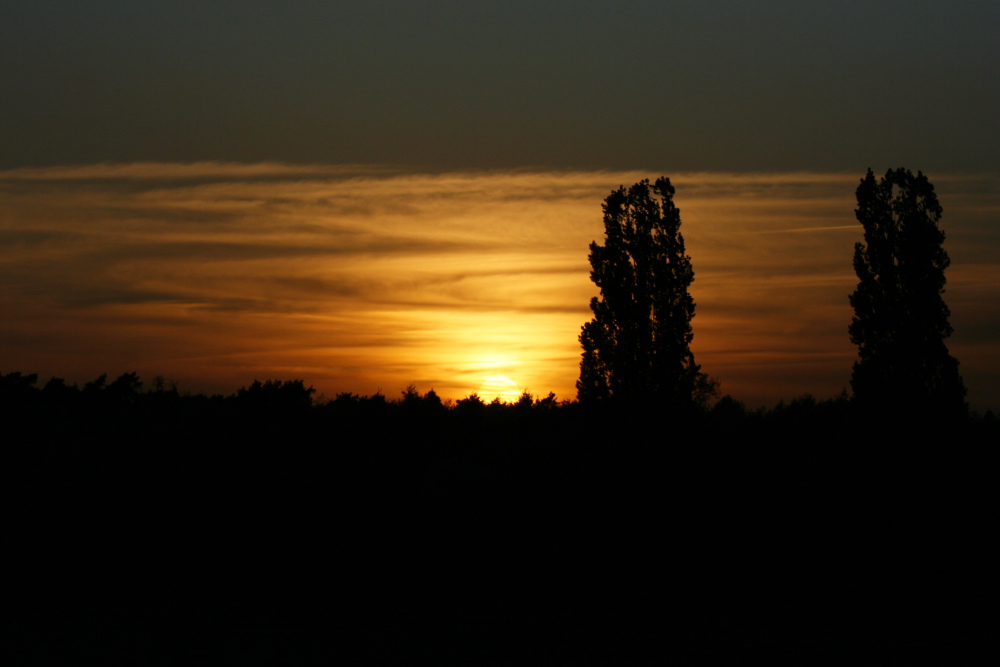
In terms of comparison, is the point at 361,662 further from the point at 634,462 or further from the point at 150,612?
the point at 634,462

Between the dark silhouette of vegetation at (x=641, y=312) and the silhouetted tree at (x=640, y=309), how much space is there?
0.09 ft

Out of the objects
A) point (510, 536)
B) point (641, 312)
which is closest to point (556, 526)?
point (510, 536)

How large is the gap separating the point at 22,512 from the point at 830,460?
18.8 metres

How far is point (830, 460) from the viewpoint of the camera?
947 inches

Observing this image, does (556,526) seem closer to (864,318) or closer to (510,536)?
(510,536)

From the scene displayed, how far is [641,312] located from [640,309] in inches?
3.6

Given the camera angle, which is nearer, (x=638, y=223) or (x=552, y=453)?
(x=552, y=453)

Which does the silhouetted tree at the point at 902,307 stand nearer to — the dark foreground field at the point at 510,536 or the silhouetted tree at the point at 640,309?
the dark foreground field at the point at 510,536

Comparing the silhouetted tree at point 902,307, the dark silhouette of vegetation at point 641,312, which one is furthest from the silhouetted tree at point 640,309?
the silhouetted tree at point 902,307

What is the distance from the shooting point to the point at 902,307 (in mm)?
21891

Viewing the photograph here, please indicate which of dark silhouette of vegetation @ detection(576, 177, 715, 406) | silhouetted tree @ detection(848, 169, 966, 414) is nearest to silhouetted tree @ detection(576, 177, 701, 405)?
dark silhouette of vegetation @ detection(576, 177, 715, 406)

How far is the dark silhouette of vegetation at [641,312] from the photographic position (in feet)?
87.2

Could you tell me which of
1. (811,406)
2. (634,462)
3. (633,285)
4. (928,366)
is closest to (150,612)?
(634,462)

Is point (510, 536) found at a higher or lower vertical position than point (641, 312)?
lower
